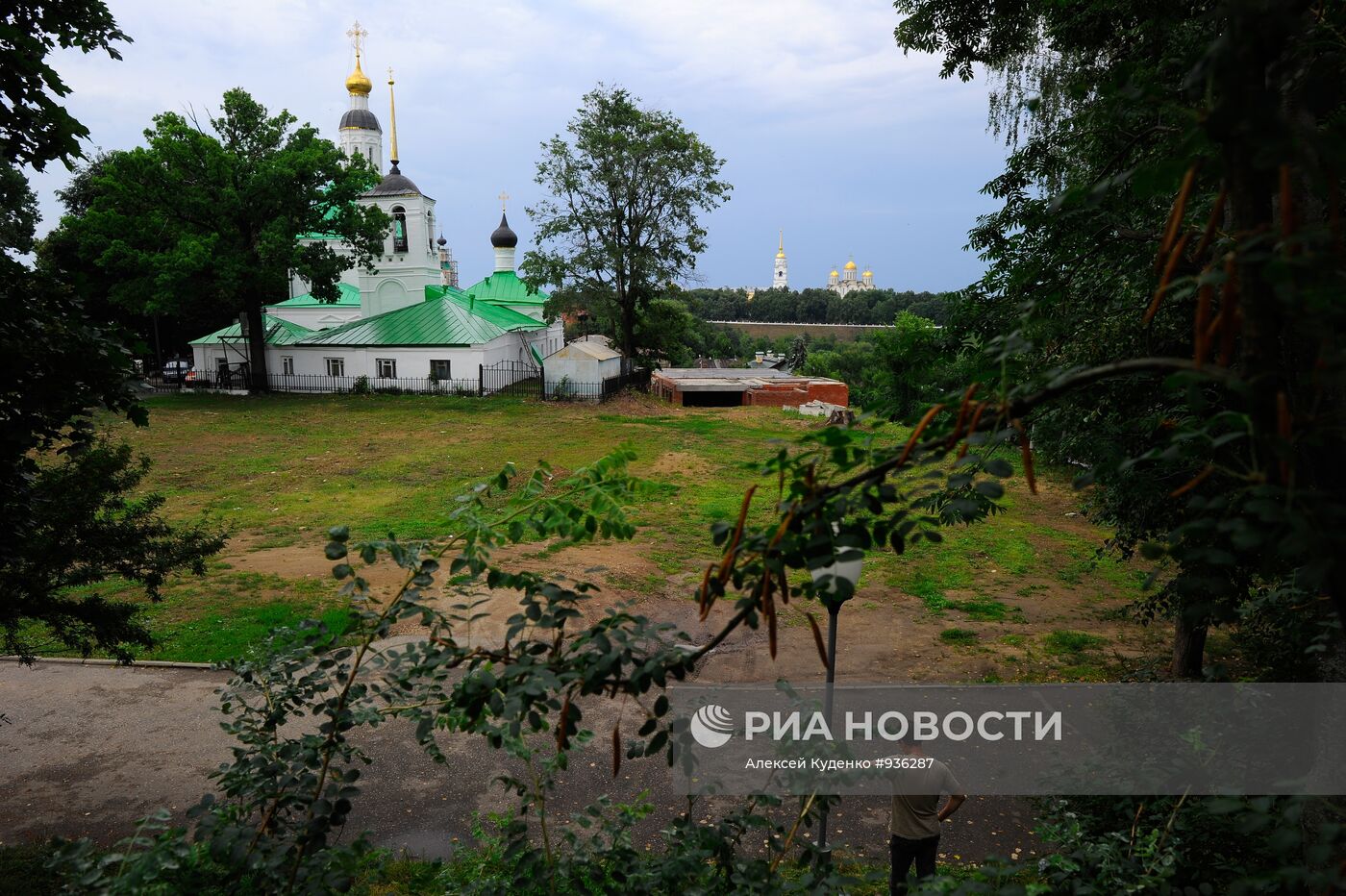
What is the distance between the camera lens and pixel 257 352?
32812 mm

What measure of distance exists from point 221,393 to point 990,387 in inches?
1425

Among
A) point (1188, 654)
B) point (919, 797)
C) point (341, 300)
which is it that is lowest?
point (1188, 654)

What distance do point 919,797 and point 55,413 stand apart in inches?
216

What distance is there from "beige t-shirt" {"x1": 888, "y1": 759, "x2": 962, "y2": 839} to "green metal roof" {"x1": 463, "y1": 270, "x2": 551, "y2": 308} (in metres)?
46.3

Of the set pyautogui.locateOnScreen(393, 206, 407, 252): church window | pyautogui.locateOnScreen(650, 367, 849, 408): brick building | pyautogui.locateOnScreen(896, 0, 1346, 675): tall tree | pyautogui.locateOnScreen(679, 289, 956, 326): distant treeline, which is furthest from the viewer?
pyautogui.locateOnScreen(679, 289, 956, 326): distant treeline

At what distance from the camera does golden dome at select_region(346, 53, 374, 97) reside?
4072cm

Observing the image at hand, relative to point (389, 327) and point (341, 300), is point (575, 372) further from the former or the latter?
point (341, 300)

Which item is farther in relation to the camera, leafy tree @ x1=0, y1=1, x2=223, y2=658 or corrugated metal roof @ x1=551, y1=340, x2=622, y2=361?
corrugated metal roof @ x1=551, y1=340, x2=622, y2=361

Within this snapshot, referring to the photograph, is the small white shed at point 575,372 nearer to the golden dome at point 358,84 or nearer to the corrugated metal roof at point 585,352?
the corrugated metal roof at point 585,352

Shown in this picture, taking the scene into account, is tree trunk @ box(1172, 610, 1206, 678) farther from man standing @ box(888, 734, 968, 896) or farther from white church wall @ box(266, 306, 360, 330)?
white church wall @ box(266, 306, 360, 330)

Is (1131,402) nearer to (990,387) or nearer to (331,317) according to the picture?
(990,387)

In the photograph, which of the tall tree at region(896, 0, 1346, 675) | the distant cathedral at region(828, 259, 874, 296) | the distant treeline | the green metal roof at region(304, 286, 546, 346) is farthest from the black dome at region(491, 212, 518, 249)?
the distant cathedral at region(828, 259, 874, 296)

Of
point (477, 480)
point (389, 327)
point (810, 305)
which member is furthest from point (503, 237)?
point (810, 305)

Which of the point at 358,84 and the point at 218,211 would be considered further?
the point at 358,84
